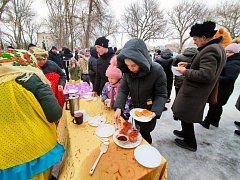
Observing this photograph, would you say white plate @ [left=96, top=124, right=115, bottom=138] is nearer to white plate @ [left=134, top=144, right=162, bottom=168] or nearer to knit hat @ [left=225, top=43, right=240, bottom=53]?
white plate @ [left=134, top=144, right=162, bottom=168]

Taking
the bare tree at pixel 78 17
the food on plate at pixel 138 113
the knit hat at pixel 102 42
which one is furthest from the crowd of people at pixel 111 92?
the bare tree at pixel 78 17

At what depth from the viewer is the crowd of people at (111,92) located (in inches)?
46.1

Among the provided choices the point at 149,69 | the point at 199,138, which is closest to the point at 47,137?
the point at 149,69

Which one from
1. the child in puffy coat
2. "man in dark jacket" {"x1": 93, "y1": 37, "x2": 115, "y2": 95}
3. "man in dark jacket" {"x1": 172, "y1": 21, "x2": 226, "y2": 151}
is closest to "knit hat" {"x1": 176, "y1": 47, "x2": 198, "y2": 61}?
"man in dark jacket" {"x1": 172, "y1": 21, "x2": 226, "y2": 151}

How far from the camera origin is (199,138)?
308 centimetres

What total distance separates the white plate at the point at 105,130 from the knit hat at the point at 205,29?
161 centimetres

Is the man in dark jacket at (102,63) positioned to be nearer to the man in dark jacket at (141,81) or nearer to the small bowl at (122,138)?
the man in dark jacket at (141,81)

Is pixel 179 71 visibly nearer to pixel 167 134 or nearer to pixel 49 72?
pixel 167 134

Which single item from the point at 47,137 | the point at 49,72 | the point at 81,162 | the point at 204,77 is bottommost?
the point at 81,162

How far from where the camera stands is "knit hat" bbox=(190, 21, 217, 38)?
2018 mm

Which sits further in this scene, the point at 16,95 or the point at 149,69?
the point at 149,69

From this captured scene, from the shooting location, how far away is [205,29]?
80.4 inches

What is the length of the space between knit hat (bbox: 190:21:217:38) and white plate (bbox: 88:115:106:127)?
1614 millimetres

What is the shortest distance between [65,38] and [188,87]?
1803 cm
